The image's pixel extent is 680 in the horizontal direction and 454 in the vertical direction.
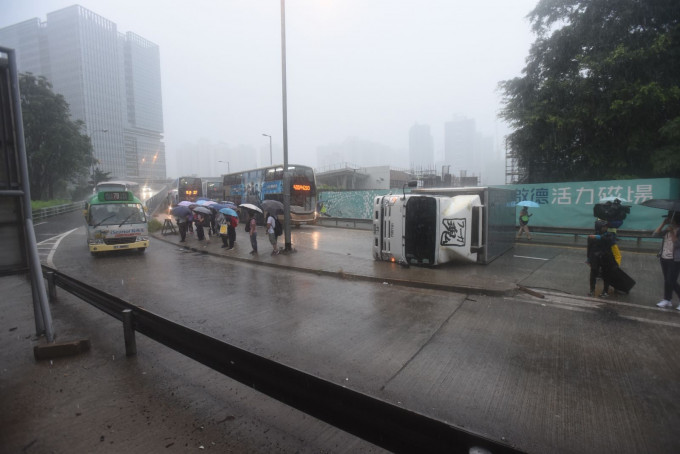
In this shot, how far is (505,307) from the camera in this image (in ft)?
20.5

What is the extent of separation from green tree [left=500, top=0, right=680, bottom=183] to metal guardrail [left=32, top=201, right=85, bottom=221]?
3602 centimetres

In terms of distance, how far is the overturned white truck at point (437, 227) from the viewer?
9.10 metres

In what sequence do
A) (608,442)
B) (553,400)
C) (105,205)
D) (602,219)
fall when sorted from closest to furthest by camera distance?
1. (608,442)
2. (553,400)
3. (602,219)
4. (105,205)

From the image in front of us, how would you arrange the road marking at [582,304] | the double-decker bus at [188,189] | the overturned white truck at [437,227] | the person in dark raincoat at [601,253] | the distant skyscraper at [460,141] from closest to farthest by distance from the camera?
1. the road marking at [582,304]
2. the person in dark raincoat at [601,253]
3. the overturned white truck at [437,227]
4. the double-decker bus at [188,189]
5. the distant skyscraper at [460,141]

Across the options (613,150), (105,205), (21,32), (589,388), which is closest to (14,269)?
(589,388)

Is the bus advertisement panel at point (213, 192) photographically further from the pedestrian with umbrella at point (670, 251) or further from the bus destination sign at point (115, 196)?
the pedestrian with umbrella at point (670, 251)

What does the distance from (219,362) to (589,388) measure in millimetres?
3688

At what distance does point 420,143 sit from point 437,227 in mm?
89867

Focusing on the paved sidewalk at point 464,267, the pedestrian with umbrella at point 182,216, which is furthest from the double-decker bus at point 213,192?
the paved sidewalk at point 464,267

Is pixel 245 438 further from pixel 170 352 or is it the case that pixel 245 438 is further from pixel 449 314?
pixel 449 314

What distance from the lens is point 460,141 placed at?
82.3 m

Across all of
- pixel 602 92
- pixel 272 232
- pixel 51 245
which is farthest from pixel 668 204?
pixel 51 245

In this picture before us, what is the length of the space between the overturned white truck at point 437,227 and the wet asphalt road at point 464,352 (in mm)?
1761

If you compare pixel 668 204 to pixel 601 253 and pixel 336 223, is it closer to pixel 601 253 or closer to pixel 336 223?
pixel 601 253
